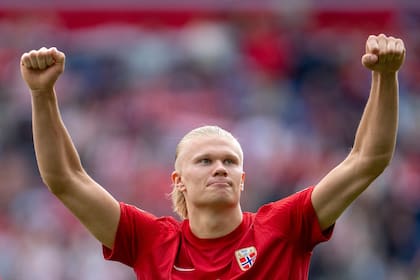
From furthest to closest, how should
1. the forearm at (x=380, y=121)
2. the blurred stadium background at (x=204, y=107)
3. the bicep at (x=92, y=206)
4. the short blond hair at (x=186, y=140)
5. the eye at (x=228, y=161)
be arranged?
1. the blurred stadium background at (x=204, y=107)
2. the short blond hair at (x=186, y=140)
3. the eye at (x=228, y=161)
4. the bicep at (x=92, y=206)
5. the forearm at (x=380, y=121)

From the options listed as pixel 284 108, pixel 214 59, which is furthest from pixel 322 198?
pixel 214 59

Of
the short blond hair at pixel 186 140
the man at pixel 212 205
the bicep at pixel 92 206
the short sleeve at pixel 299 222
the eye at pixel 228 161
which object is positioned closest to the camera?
the man at pixel 212 205

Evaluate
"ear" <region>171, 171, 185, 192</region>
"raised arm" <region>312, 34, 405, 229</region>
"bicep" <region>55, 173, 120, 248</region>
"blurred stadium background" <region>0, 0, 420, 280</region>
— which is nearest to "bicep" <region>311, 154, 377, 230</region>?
"raised arm" <region>312, 34, 405, 229</region>

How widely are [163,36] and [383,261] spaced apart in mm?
4476

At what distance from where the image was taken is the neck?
632 cm

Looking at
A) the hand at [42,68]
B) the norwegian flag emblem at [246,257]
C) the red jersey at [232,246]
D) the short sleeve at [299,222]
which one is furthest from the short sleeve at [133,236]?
the hand at [42,68]

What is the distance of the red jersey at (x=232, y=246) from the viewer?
6.11 meters

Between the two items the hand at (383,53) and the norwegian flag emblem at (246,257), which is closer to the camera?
the hand at (383,53)

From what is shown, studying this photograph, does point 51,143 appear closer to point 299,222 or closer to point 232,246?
point 232,246

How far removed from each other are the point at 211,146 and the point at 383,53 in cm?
112

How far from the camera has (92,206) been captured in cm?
626

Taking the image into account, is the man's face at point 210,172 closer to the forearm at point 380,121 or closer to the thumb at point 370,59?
the forearm at point 380,121

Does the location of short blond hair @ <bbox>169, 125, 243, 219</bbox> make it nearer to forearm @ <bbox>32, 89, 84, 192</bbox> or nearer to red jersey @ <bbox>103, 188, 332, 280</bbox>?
red jersey @ <bbox>103, 188, 332, 280</bbox>

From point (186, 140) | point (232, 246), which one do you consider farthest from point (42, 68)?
point (232, 246)
